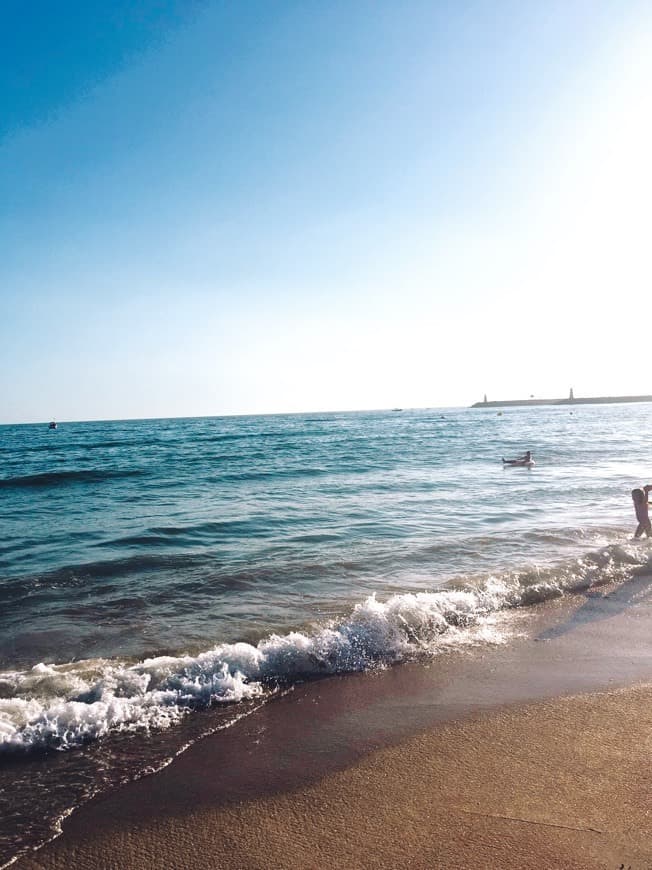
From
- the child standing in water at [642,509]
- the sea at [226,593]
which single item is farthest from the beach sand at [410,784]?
the child standing in water at [642,509]

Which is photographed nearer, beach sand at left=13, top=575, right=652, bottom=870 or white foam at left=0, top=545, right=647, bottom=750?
beach sand at left=13, top=575, right=652, bottom=870

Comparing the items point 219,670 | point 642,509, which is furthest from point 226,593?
point 642,509

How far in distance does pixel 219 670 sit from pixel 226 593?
3.01 m

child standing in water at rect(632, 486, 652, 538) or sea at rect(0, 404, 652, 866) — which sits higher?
child standing in water at rect(632, 486, 652, 538)

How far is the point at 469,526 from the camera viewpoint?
41.2 feet

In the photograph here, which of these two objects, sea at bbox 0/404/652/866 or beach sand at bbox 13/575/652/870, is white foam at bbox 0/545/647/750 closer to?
sea at bbox 0/404/652/866

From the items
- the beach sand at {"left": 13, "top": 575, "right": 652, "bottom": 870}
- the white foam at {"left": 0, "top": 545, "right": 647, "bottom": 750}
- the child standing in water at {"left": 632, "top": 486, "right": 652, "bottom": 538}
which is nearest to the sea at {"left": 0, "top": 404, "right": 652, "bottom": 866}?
the white foam at {"left": 0, "top": 545, "right": 647, "bottom": 750}

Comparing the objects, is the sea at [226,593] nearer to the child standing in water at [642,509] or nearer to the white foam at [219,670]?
the white foam at [219,670]

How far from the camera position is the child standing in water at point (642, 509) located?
10477mm

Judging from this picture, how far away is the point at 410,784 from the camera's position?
3.45 metres

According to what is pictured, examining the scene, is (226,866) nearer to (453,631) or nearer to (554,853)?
(554,853)

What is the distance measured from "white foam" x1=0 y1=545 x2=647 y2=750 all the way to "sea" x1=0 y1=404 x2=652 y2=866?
20 millimetres

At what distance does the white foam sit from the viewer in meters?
4.40

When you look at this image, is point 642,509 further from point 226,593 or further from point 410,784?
point 410,784
